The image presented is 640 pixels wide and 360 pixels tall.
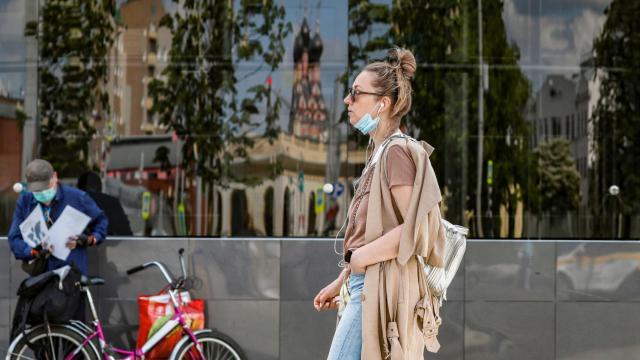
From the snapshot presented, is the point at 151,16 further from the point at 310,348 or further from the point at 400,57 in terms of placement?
the point at 400,57

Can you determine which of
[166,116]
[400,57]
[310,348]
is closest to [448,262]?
[400,57]

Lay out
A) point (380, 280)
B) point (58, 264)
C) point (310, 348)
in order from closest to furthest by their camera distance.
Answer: point (380, 280) < point (58, 264) < point (310, 348)

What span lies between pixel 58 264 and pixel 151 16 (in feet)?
7.04

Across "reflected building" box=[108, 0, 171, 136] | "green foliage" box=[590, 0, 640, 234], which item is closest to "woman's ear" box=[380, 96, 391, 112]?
"reflected building" box=[108, 0, 171, 136]

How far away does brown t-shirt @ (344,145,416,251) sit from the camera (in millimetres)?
4156

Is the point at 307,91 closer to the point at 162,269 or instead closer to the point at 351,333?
the point at 162,269

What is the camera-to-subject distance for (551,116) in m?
8.46

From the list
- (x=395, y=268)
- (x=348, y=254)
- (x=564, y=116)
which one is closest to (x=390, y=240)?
(x=395, y=268)

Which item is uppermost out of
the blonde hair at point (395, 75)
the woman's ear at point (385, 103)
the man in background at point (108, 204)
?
the blonde hair at point (395, 75)

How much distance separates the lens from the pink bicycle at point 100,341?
7.38 meters

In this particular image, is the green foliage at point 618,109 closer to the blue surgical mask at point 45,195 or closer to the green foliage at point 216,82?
the green foliage at point 216,82

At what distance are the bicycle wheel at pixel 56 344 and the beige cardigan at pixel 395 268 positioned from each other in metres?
3.69

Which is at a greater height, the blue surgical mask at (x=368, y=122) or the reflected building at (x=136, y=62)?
the reflected building at (x=136, y=62)

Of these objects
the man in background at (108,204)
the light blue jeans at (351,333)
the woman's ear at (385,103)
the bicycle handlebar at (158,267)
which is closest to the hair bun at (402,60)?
the woman's ear at (385,103)
